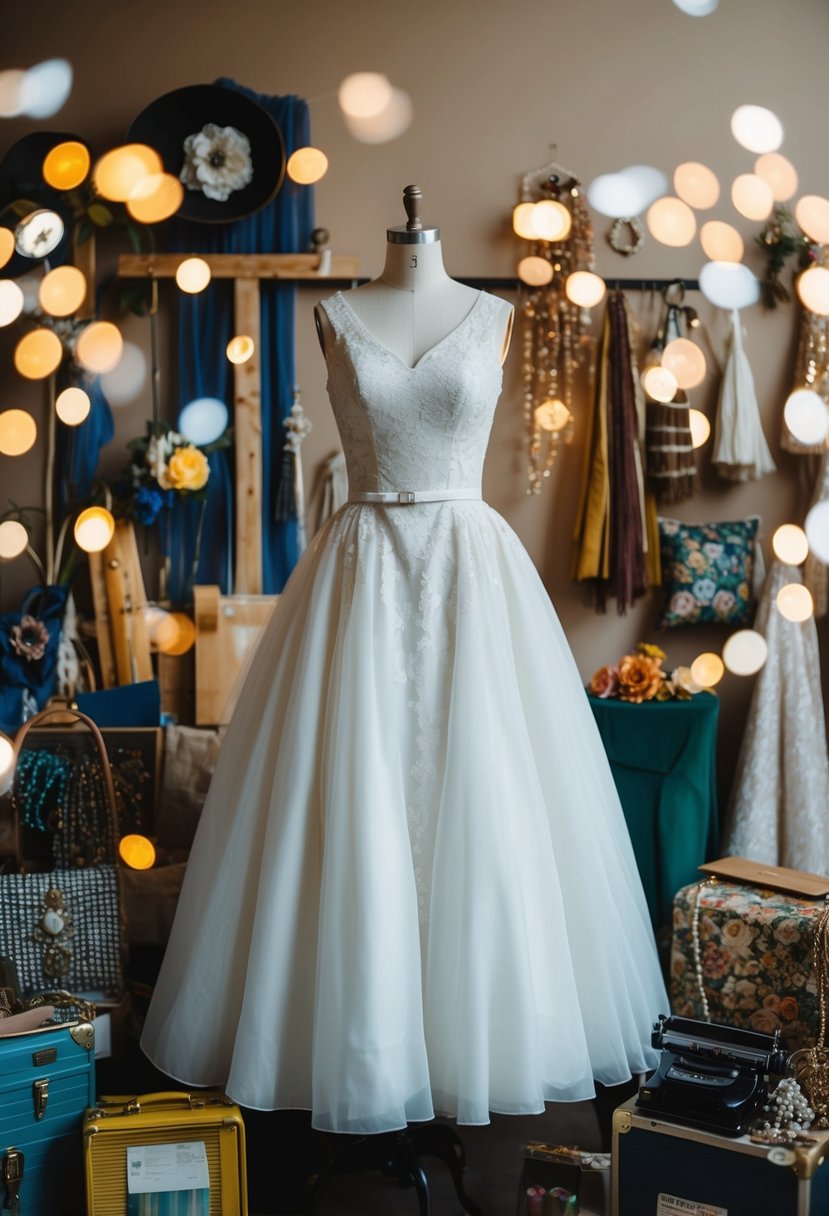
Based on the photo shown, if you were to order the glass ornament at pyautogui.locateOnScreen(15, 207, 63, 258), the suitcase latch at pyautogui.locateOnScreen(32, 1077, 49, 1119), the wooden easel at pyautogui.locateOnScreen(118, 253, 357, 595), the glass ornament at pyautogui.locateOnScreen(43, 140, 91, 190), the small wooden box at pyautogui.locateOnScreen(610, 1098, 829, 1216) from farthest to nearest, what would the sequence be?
the wooden easel at pyautogui.locateOnScreen(118, 253, 357, 595)
the glass ornament at pyautogui.locateOnScreen(43, 140, 91, 190)
the glass ornament at pyautogui.locateOnScreen(15, 207, 63, 258)
the suitcase latch at pyautogui.locateOnScreen(32, 1077, 49, 1119)
the small wooden box at pyautogui.locateOnScreen(610, 1098, 829, 1216)

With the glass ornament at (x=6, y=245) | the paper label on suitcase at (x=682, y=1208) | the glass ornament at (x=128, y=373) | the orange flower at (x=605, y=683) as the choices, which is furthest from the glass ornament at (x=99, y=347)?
the paper label on suitcase at (x=682, y=1208)

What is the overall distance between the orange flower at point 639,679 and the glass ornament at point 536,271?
119 cm

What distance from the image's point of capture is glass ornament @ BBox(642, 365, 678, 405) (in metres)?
3.48

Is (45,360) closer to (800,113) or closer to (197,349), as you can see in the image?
(197,349)

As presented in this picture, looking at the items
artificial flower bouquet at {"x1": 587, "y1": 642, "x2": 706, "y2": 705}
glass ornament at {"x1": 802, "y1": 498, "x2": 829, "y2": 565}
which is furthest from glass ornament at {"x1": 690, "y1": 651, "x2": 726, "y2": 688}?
artificial flower bouquet at {"x1": 587, "y1": 642, "x2": 706, "y2": 705}

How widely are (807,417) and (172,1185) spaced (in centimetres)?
267

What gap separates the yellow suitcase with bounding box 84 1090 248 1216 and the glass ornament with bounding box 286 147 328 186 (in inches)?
101

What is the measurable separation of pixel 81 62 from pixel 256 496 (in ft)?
4.48

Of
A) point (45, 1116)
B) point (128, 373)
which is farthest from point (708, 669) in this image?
point (45, 1116)

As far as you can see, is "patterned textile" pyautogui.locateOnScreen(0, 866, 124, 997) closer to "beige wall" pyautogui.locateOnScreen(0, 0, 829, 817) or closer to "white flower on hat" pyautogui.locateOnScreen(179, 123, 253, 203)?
"beige wall" pyautogui.locateOnScreen(0, 0, 829, 817)

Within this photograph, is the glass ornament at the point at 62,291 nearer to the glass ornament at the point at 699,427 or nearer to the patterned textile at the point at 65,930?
the patterned textile at the point at 65,930

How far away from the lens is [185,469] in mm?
3352

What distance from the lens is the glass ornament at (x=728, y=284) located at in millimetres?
3541

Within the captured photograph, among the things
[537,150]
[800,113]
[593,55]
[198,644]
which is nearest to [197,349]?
[198,644]
